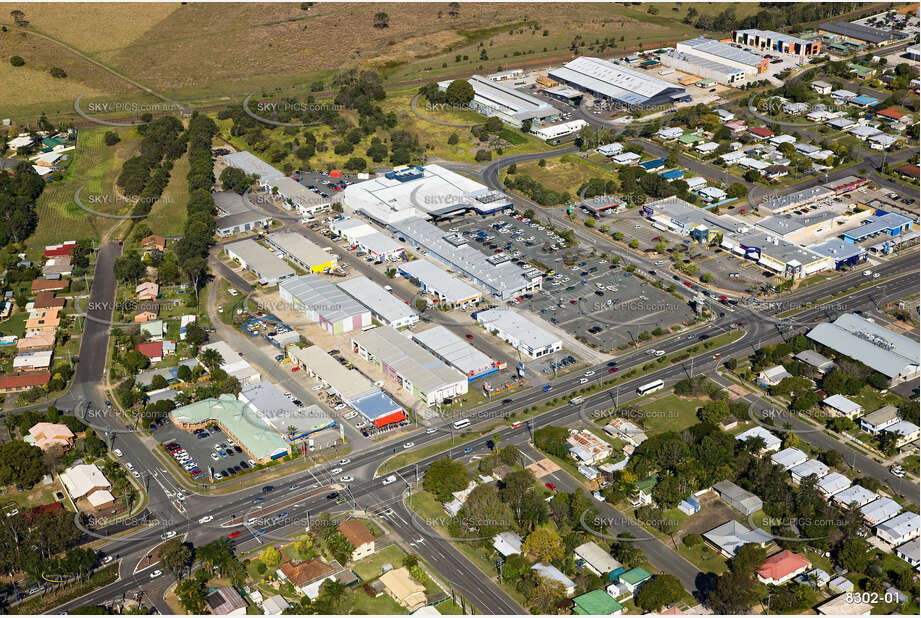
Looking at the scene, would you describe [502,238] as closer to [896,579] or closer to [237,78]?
[896,579]

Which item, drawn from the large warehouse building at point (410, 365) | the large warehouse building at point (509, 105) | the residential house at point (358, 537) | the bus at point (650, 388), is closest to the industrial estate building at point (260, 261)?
the large warehouse building at point (410, 365)

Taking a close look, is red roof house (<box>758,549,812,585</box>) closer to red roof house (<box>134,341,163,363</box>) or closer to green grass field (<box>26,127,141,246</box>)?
red roof house (<box>134,341,163,363</box>)

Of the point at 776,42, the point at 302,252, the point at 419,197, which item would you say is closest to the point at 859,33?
the point at 776,42

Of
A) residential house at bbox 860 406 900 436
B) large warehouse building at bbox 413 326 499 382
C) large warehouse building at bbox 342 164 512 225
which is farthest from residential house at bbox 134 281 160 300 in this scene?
residential house at bbox 860 406 900 436

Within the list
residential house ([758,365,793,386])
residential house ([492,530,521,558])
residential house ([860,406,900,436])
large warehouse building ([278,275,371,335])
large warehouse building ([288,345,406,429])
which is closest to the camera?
residential house ([492,530,521,558])

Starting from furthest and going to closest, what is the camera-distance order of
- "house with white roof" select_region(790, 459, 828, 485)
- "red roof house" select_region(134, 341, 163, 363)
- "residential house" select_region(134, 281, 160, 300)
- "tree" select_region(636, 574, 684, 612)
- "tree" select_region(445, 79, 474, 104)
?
"tree" select_region(445, 79, 474, 104) < "residential house" select_region(134, 281, 160, 300) < "red roof house" select_region(134, 341, 163, 363) < "house with white roof" select_region(790, 459, 828, 485) < "tree" select_region(636, 574, 684, 612)

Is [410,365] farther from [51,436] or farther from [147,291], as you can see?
[147,291]

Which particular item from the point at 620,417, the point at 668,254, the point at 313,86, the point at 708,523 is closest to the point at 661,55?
the point at 313,86
